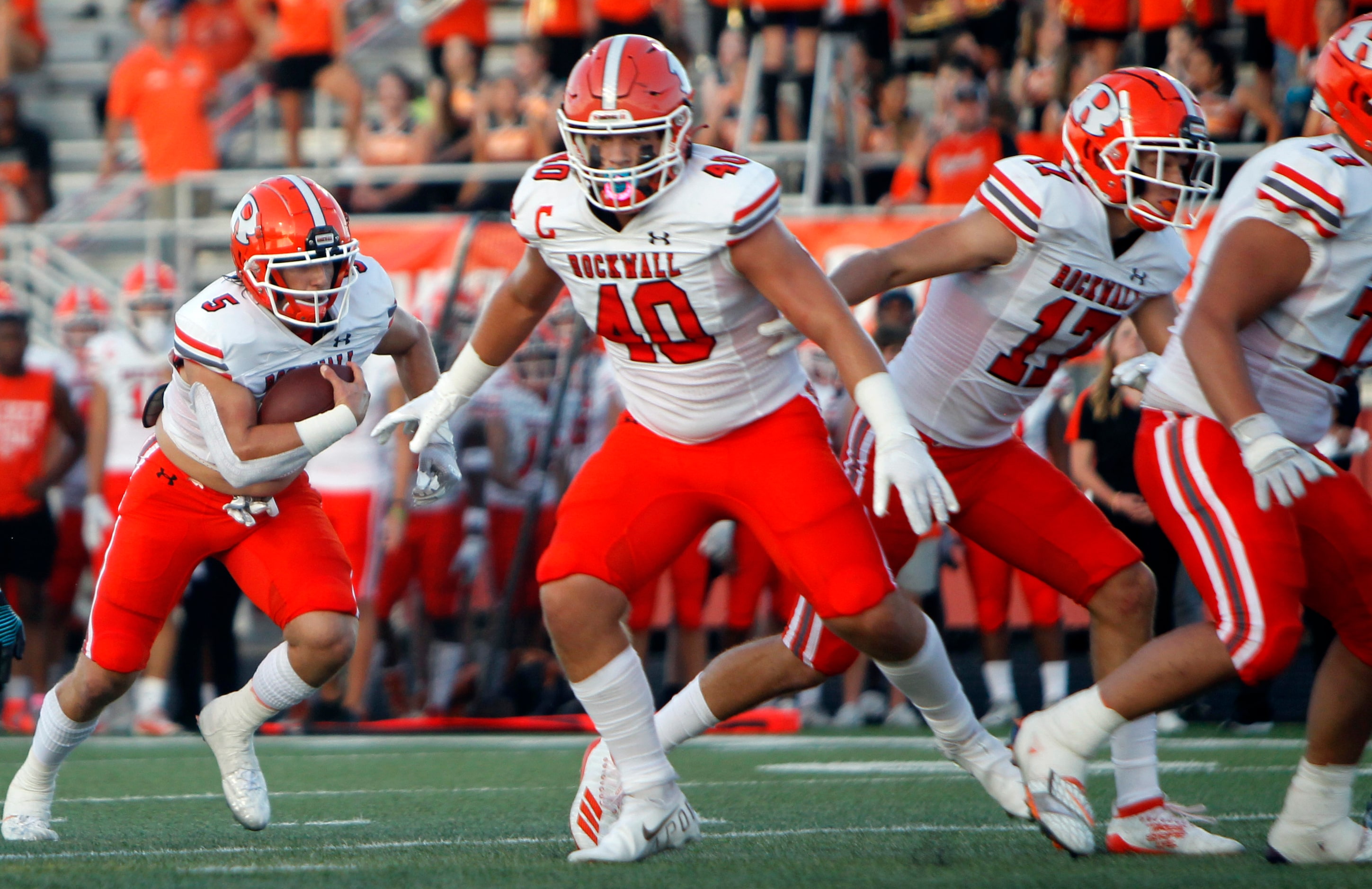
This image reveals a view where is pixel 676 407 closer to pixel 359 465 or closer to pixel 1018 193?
pixel 1018 193

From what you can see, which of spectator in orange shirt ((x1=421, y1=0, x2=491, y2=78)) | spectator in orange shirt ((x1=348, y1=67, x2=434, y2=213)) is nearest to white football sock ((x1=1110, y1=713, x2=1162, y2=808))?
spectator in orange shirt ((x1=348, y1=67, x2=434, y2=213))

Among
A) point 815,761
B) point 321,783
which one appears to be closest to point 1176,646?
point 815,761

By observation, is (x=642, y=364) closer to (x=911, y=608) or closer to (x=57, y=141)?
(x=911, y=608)

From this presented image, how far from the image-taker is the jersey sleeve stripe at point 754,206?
11.7 ft

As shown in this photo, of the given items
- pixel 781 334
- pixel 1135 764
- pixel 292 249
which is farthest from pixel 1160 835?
pixel 292 249

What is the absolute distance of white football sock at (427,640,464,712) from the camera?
25.2 ft

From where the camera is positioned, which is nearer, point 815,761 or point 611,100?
point 611,100

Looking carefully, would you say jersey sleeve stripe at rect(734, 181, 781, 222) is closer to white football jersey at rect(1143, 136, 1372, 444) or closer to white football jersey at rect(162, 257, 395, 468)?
white football jersey at rect(1143, 136, 1372, 444)

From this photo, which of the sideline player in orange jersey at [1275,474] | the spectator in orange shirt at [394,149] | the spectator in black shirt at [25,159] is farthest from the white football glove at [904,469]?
the spectator in black shirt at [25,159]

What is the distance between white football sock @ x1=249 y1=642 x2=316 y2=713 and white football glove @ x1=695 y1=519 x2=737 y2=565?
3276mm

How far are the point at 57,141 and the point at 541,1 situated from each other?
499 centimetres

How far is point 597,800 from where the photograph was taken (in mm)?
3848

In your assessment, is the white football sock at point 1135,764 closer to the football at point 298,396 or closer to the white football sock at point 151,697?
the football at point 298,396

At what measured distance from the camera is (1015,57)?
10516 mm
